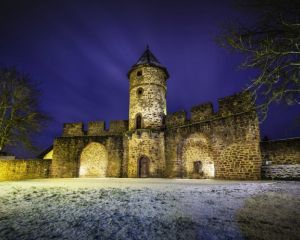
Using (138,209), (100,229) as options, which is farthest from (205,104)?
(100,229)

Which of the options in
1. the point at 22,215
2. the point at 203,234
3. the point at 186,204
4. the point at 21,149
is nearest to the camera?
the point at 203,234

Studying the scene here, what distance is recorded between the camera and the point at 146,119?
14.6m

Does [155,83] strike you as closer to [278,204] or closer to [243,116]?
[243,116]

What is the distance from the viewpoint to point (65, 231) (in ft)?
8.53

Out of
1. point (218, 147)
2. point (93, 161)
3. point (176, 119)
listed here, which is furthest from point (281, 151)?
point (93, 161)

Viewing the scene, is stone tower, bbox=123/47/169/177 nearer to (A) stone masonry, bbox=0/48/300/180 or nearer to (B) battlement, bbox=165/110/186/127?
(A) stone masonry, bbox=0/48/300/180

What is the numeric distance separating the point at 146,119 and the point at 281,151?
826 centimetres

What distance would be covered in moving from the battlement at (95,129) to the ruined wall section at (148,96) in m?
1.66

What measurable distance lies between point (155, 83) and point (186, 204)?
12.1 m

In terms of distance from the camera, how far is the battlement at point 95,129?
16625 millimetres

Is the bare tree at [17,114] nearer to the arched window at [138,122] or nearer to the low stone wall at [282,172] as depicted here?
the arched window at [138,122]

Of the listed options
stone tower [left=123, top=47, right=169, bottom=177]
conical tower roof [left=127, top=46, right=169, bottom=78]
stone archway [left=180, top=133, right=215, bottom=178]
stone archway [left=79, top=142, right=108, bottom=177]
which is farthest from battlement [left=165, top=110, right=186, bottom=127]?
stone archway [left=79, top=142, right=108, bottom=177]

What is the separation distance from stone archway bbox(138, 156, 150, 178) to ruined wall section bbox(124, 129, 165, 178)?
25 cm

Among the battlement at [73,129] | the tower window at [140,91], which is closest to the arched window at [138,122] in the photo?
the tower window at [140,91]
